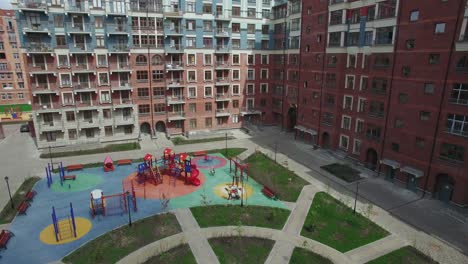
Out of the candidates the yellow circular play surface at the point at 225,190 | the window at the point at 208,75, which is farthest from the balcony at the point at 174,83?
the yellow circular play surface at the point at 225,190

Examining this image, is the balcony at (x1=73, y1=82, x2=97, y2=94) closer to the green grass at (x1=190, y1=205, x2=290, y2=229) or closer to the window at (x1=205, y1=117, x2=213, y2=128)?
the window at (x1=205, y1=117, x2=213, y2=128)

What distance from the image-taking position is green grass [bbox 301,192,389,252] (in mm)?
27375

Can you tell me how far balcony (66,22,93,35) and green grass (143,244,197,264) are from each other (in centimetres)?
3960

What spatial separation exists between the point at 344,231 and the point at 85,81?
45.9m

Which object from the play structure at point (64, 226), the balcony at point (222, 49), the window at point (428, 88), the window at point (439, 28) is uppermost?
the window at point (439, 28)

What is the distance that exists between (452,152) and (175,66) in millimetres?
43837

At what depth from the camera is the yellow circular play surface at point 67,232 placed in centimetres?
2720

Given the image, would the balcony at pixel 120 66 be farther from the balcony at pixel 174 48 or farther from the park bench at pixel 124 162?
the park bench at pixel 124 162

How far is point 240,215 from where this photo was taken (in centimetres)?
3148

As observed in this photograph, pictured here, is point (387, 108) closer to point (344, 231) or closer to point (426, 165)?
point (426, 165)

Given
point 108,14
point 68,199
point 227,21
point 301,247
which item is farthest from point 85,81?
point 301,247

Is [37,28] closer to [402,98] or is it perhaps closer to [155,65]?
[155,65]

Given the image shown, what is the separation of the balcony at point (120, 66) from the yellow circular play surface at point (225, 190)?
28.2 metres

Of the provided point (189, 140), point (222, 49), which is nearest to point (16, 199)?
point (189, 140)
